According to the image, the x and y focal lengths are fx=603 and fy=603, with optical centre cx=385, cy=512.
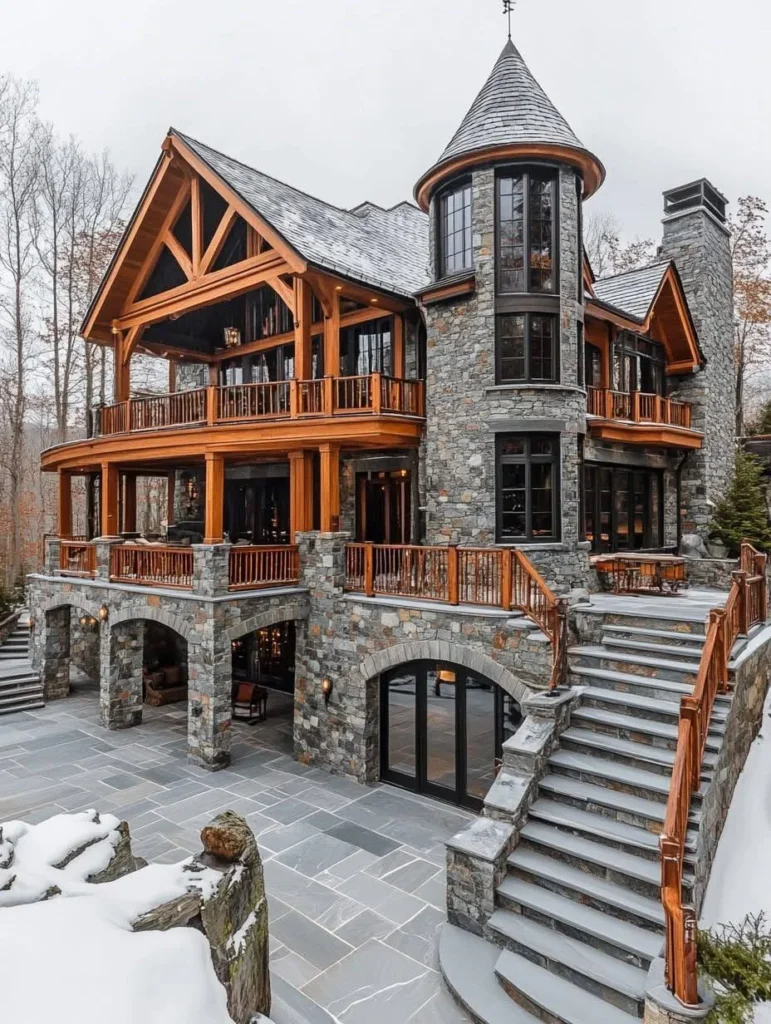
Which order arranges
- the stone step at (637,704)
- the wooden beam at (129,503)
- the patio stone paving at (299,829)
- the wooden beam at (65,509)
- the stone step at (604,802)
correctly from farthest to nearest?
1. the wooden beam at (129,503)
2. the wooden beam at (65,509)
3. the stone step at (637,704)
4. the stone step at (604,802)
5. the patio stone paving at (299,829)

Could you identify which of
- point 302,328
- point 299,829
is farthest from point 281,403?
point 299,829

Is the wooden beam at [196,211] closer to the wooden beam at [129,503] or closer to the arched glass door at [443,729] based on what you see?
the wooden beam at [129,503]

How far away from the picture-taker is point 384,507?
47.1 feet

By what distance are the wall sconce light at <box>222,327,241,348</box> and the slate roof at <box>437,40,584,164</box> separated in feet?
24.1

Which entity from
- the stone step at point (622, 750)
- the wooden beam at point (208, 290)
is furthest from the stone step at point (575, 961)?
the wooden beam at point (208, 290)

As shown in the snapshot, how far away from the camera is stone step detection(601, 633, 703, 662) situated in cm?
790

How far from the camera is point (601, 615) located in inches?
348

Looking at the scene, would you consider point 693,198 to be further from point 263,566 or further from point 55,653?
point 55,653

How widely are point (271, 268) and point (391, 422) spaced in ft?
14.3

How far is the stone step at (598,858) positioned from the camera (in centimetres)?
580

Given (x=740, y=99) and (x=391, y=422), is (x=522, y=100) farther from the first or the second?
(x=740, y=99)

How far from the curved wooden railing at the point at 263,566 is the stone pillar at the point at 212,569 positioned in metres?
0.19

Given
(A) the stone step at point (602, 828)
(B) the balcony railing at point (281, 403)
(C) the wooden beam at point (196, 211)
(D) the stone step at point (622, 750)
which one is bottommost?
(A) the stone step at point (602, 828)

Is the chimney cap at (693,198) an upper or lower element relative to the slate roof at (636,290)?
upper
